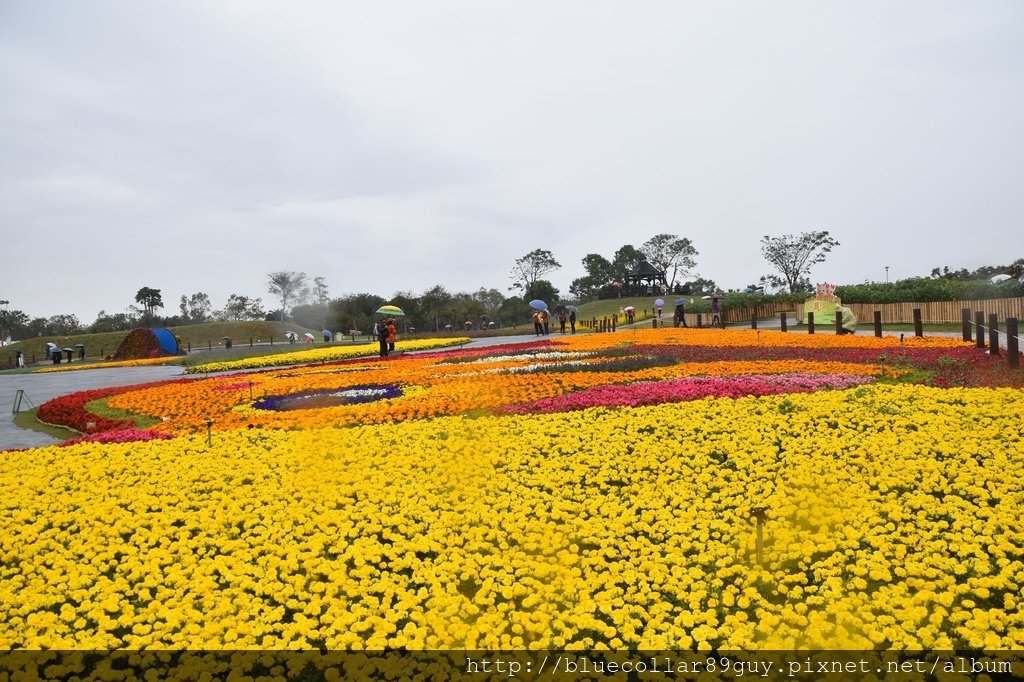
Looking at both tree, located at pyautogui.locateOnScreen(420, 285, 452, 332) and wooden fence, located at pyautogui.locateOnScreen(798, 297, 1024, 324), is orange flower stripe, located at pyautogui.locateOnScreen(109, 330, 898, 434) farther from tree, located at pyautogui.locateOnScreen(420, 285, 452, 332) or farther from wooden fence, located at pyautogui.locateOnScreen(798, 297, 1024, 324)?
tree, located at pyautogui.locateOnScreen(420, 285, 452, 332)

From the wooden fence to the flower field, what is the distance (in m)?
20.6

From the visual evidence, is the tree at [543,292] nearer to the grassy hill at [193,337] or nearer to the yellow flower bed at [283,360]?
the grassy hill at [193,337]

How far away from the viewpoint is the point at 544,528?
506 centimetres

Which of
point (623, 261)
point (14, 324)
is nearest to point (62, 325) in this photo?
point (14, 324)

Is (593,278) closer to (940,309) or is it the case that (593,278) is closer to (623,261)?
(623,261)

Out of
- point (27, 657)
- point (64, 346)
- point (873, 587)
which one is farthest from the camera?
point (64, 346)

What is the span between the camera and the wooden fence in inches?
1056

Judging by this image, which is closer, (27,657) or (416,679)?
(416,679)

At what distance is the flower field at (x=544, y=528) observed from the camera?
3.74 m

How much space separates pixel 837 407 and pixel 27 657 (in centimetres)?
825

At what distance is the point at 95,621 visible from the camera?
410cm

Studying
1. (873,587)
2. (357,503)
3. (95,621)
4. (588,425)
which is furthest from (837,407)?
(95,621)

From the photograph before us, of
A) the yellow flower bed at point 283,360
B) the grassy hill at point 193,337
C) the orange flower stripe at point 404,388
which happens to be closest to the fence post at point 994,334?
the orange flower stripe at point 404,388

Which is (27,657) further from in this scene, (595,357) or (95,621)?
(595,357)
